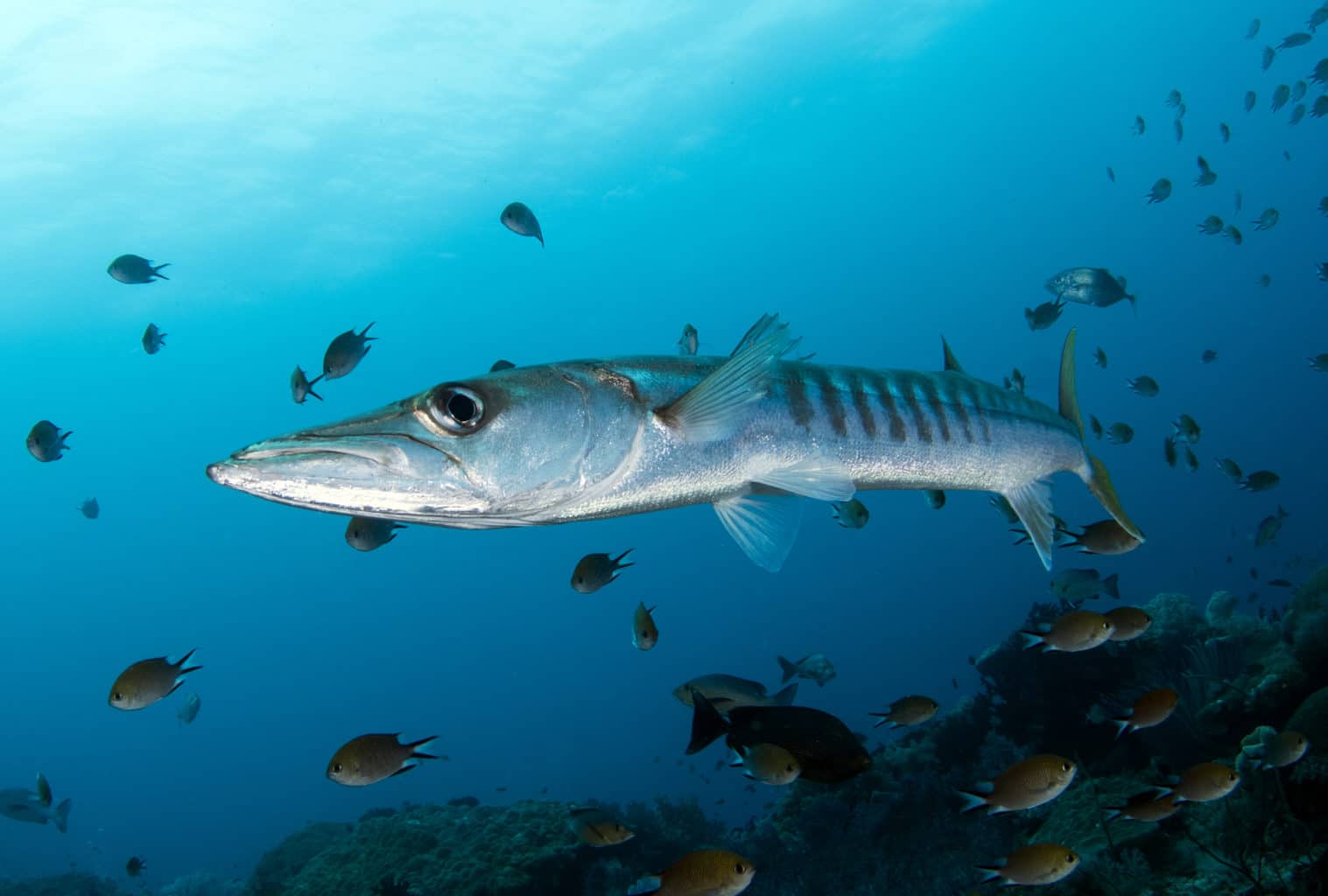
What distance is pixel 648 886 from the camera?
341 cm

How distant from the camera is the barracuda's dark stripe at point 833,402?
2.76m

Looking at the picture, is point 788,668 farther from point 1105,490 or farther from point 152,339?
point 152,339

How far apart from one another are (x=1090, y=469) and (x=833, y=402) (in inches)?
73.7

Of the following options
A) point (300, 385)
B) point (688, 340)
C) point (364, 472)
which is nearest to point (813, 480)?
point (364, 472)

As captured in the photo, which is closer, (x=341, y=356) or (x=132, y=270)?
(x=341, y=356)

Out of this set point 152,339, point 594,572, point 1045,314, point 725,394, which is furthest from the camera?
point 1045,314

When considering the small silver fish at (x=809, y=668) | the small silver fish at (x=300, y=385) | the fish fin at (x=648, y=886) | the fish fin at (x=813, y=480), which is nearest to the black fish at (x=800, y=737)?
the fish fin at (x=648, y=886)

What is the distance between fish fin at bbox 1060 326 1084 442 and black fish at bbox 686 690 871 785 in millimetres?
2163

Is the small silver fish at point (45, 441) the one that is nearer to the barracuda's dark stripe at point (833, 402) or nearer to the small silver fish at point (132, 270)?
the small silver fish at point (132, 270)

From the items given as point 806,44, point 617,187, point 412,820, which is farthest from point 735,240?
point 412,820

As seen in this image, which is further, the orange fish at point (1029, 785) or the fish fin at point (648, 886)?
the orange fish at point (1029, 785)

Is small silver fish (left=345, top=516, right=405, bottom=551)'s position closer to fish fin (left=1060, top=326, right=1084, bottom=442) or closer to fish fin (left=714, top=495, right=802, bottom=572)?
fish fin (left=714, top=495, right=802, bottom=572)

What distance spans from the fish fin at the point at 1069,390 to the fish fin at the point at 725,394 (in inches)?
85.6

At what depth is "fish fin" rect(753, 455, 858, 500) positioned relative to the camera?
2676mm
